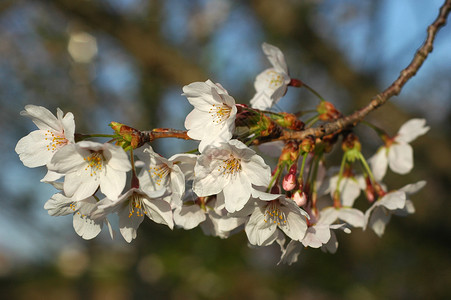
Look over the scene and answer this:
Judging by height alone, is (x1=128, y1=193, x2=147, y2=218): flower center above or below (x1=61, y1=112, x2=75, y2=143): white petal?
below

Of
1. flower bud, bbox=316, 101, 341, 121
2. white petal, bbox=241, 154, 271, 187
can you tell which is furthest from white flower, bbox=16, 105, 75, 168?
flower bud, bbox=316, 101, 341, 121

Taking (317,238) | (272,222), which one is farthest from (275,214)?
(317,238)

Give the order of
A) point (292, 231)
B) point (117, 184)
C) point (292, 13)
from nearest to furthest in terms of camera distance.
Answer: point (117, 184), point (292, 231), point (292, 13)

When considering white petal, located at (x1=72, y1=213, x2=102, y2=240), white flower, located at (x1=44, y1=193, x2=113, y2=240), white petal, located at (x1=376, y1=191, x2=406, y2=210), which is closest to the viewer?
white flower, located at (x1=44, y1=193, x2=113, y2=240)

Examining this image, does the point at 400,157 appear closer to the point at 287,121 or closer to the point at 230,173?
the point at 287,121

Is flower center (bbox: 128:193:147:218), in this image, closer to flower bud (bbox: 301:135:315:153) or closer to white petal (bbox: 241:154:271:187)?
white petal (bbox: 241:154:271:187)

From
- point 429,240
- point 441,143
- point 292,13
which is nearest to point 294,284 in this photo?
point 429,240

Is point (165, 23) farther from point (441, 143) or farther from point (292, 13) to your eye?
point (441, 143)
